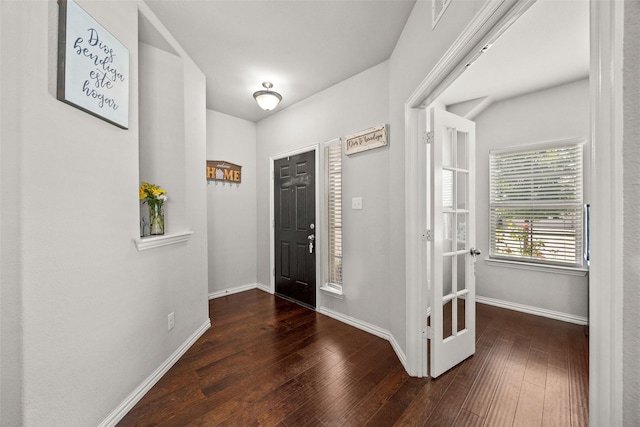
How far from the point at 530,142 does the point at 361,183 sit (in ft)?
7.07

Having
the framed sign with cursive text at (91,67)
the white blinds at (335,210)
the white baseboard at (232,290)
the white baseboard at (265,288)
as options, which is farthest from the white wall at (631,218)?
the white baseboard at (232,290)

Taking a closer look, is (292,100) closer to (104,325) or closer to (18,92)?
(18,92)

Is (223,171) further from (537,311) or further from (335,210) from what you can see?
(537,311)

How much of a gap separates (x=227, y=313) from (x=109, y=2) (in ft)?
9.35

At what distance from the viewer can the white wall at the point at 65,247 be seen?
101 cm

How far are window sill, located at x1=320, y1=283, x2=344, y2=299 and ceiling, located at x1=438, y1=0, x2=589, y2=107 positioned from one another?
2.56 m

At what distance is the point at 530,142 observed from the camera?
2.97m

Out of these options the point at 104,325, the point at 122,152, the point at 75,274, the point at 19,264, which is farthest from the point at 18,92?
the point at 104,325

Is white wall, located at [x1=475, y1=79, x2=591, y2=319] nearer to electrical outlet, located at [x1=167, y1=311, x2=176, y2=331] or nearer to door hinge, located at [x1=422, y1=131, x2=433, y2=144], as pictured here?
door hinge, located at [x1=422, y1=131, x2=433, y2=144]

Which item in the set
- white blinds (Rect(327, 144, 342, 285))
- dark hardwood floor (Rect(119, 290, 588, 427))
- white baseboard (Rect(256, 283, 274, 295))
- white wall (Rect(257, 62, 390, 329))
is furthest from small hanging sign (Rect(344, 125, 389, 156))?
white baseboard (Rect(256, 283, 274, 295))

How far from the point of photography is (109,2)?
56.6 inches

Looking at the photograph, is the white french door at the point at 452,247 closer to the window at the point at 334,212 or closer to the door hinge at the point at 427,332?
the door hinge at the point at 427,332

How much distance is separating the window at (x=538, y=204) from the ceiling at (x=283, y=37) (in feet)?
7.02

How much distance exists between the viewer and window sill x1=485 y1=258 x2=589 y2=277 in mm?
2682
